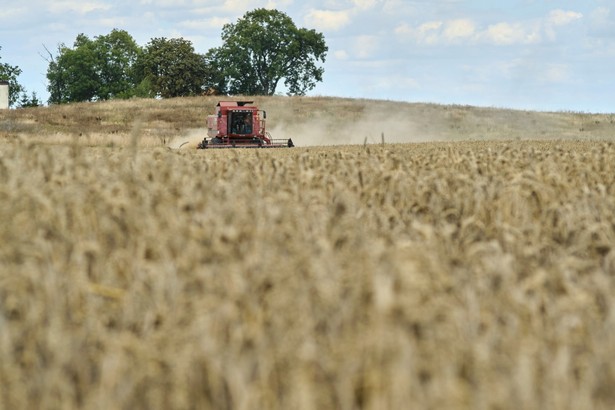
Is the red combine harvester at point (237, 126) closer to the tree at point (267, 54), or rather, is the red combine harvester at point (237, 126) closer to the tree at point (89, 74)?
the tree at point (267, 54)

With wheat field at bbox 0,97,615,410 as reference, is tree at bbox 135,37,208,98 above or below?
above

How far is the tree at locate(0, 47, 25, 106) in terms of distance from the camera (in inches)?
5098

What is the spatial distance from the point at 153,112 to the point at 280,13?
3610 centimetres

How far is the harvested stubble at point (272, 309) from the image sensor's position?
12.8ft

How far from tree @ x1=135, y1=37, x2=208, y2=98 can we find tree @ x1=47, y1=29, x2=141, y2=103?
46.6ft

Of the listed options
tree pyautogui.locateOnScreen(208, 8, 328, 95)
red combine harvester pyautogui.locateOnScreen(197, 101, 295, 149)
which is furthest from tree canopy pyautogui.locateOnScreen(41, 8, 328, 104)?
red combine harvester pyautogui.locateOnScreen(197, 101, 295, 149)

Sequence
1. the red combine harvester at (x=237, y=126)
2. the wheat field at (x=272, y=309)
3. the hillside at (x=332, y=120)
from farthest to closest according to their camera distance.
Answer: the hillside at (x=332, y=120) → the red combine harvester at (x=237, y=126) → the wheat field at (x=272, y=309)

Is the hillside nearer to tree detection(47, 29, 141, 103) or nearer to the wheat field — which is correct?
tree detection(47, 29, 141, 103)

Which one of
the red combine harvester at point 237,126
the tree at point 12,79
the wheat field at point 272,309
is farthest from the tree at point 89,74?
the wheat field at point 272,309

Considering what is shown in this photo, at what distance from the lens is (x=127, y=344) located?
4.52 metres

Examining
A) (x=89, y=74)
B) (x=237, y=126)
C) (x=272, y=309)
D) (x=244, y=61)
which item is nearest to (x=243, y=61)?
(x=244, y=61)

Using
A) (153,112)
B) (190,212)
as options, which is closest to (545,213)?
(190,212)

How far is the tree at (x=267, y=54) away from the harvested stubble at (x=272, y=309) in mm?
103015

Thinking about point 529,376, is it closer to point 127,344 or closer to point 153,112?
point 127,344
